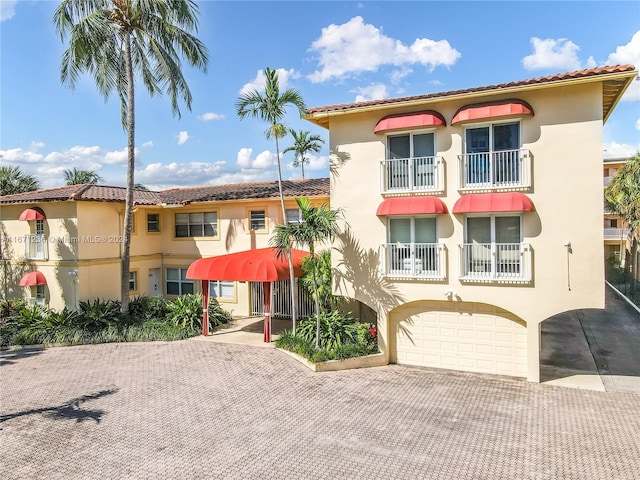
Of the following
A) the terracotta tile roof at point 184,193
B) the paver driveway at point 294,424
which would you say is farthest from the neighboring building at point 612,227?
the paver driveway at point 294,424

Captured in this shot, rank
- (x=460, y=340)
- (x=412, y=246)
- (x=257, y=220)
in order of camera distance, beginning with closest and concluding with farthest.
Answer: (x=460, y=340) < (x=412, y=246) < (x=257, y=220)

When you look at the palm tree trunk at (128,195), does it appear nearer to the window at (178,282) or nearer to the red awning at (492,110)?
the window at (178,282)

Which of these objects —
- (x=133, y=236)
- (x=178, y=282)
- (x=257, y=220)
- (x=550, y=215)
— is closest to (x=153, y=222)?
(x=133, y=236)

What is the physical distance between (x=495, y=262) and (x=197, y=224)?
1763cm

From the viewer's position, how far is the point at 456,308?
16250 millimetres

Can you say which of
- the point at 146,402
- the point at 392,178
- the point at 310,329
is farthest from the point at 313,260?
the point at 146,402

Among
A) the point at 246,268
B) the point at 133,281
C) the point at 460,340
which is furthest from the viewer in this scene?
the point at 133,281

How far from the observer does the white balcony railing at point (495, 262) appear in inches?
584

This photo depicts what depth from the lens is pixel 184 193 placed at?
28469 mm

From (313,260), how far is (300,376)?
485 centimetres

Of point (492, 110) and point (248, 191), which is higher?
point (492, 110)

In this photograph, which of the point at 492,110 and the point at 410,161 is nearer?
the point at 492,110

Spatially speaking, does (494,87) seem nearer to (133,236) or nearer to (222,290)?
(222,290)

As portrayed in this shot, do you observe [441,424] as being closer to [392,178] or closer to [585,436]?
[585,436]
